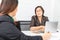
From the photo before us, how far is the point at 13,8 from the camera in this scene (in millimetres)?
1338

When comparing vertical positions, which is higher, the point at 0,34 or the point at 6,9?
Result: the point at 6,9

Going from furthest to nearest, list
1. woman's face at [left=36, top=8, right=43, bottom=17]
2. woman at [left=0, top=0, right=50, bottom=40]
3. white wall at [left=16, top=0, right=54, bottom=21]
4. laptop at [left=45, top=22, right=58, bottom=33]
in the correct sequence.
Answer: white wall at [left=16, top=0, right=54, bottom=21], woman's face at [left=36, top=8, right=43, bottom=17], laptop at [left=45, top=22, right=58, bottom=33], woman at [left=0, top=0, right=50, bottom=40]

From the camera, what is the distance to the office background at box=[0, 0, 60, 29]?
15.5 ft

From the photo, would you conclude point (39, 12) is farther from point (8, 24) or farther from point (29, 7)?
point (8, 24)

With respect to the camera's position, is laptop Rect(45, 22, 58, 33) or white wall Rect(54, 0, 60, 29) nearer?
laptop Rect(45, 22, 58, 33)

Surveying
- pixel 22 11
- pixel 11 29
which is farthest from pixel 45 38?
pixel 22 11

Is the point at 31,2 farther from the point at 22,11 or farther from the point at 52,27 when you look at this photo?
the point at 52,27

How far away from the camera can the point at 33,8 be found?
4.79m

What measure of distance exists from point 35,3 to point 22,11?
0.48 metres

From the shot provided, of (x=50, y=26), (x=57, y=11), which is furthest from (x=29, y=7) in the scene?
(x=50, y=26)

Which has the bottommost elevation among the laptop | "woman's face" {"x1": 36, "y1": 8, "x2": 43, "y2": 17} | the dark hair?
the laptop

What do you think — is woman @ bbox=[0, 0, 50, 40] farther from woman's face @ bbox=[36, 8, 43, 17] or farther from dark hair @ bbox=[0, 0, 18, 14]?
woman's face @ bbox=[36, 8, 43, 17]

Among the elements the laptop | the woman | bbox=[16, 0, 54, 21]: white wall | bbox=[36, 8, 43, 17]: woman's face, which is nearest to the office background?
bbox=[16, 0, 54, 21]: white wall

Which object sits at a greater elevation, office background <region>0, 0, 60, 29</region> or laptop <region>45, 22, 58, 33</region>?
office background <region>0, 0, 60, 29</region>
